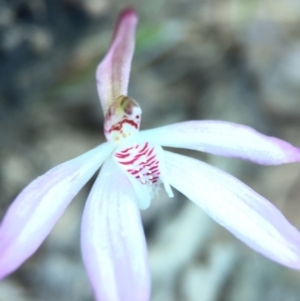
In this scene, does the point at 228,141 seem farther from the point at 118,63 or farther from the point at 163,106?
the point at 163,106

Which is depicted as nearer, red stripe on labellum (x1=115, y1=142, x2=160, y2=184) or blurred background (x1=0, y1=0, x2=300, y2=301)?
red stripe on labellum (x1=115, y1=142, x2=160, y2=184)

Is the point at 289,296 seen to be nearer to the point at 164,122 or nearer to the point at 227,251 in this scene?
the point at 227,251

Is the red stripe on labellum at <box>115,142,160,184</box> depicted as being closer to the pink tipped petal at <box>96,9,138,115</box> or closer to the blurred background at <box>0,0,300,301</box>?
the pink tipped petal at <box>96,9,138,115</box>

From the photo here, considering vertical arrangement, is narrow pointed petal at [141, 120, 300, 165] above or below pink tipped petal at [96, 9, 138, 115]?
below

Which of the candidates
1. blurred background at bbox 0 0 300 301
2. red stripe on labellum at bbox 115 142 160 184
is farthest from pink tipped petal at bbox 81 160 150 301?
blurred background at bbox 0 0 300 301

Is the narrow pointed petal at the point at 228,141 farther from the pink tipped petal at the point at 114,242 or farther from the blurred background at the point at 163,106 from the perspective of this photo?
the blurred background at the point at 163,106

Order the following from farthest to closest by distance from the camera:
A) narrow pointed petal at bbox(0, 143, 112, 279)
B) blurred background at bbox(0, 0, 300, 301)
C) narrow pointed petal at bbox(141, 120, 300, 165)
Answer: blurred background at bbox(0, 0, 300, 301)
narrow pointed petal at bbox(141, 120, 300, 165)
narrow pointed petal at bbox(0, 143, 112, 279)
